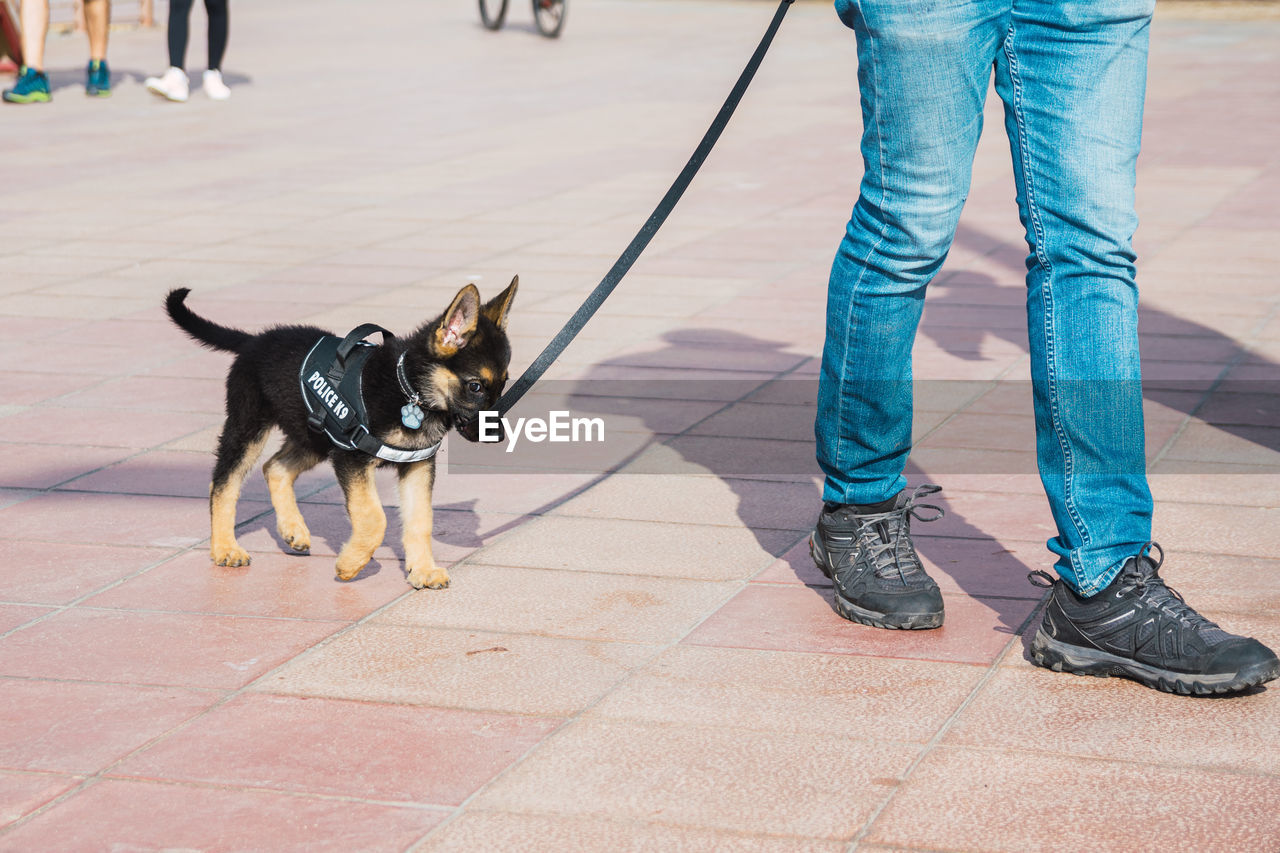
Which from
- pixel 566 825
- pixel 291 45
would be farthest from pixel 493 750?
pixel 291 45

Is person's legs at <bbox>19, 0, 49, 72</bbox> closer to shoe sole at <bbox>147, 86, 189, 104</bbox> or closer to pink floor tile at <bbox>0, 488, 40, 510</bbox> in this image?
shoe sole at <bbox>147, 86, 189, 104</bbox>

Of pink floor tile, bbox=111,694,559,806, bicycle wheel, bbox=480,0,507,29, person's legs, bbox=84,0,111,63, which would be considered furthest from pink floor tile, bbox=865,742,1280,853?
bicycle wheel, bbox=480,0,507,29

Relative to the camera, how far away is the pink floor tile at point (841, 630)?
358 cm

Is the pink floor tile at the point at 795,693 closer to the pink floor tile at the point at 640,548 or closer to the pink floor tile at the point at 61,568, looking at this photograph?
the pink floor tile at the point at 640,548

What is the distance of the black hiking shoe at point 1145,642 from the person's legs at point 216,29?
1210 cm

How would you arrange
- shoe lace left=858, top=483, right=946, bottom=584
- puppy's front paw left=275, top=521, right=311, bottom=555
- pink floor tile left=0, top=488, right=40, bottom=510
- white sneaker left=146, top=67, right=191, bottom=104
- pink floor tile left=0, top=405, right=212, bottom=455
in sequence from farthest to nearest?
white sneaker left=146, top=67, right=191, bottom=104 < pink floor tile left=0, top=405, right=212, bottom=455 < pink floor tile left=0, top=488, right=40, bottom=510 < puppy's front paw left=275, top=521, right=311, bottom=555 < shoe lace left=858, top=483, right=946, bottom=584

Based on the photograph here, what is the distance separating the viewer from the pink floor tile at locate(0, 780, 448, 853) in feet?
8.91

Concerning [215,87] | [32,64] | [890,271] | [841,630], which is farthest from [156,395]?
[32,64]

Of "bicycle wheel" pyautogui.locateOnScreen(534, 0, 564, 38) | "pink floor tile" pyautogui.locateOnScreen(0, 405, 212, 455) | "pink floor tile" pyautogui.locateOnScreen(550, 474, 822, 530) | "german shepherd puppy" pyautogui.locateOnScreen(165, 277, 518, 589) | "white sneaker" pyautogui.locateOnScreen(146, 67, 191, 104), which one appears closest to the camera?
"german shepherd puppy" pyautogui.locateOnScreen(165, 277, 518, 589)

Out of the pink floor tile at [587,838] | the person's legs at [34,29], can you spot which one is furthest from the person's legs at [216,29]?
the pink floor tile at [587,838]

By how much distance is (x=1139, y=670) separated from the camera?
3.36 metres

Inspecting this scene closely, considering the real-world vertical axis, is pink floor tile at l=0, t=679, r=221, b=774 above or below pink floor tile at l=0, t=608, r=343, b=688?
above

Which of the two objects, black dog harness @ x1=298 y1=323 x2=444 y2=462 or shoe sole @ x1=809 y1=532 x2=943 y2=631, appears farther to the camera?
black dog harness @ x1=298 y1=323 x2=444 y2=462

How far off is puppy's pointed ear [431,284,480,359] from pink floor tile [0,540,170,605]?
0.94 meters
